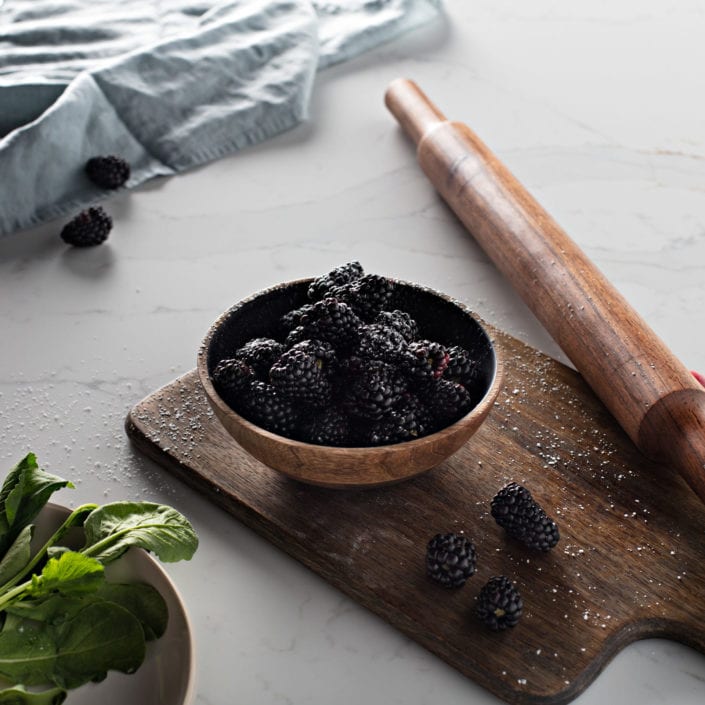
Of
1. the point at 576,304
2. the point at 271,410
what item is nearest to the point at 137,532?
the point at 271,410

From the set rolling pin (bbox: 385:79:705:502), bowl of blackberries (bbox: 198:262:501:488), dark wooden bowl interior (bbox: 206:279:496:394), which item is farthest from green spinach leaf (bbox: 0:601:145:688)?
rolling pin (bbox: 385:79:705:502)

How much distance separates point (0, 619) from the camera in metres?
0.87

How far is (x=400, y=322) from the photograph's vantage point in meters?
1.07

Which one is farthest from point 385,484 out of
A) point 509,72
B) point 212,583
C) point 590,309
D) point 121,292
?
point 509,72

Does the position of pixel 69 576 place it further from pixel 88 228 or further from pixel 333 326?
pixel 88 228

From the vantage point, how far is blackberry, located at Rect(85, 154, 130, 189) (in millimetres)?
1680

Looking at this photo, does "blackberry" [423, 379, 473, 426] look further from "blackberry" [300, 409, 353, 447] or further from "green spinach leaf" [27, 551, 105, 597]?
"green spinach leaf" [27, 551, 105, 597]

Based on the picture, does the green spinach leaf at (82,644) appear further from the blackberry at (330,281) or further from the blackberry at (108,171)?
the blackberry at (108,171)

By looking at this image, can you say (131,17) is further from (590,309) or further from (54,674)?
(54,674)

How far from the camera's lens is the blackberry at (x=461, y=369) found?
41.2 inches

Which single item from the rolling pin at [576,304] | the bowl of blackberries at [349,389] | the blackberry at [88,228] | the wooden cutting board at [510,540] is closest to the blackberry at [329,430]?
the bowl of blackberries at [349,389]

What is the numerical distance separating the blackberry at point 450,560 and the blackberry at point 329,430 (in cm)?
13

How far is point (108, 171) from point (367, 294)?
0.77 meters

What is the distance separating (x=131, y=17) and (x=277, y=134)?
45 centimetres
